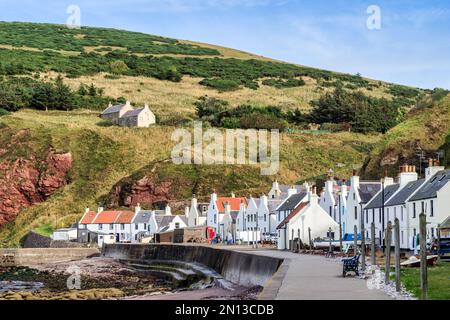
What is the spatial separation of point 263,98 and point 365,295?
15642 cm

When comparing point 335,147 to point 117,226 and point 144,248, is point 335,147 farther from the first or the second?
point 144,248

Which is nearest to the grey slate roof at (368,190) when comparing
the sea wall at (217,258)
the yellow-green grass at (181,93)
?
the sea wall at (217,258)

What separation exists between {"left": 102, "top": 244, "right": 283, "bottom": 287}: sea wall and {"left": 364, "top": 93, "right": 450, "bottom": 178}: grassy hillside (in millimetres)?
24053

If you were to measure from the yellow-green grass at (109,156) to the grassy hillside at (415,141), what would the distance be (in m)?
20.8

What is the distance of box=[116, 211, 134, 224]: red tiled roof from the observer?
10056 centimetres

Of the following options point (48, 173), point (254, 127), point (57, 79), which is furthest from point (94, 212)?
point (57, 79)

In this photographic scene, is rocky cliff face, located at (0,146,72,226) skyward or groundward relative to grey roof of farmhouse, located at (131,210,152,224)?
skyward

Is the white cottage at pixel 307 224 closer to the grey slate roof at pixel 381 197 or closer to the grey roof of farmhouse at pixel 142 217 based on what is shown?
the grey slate roof at pixel 381 197

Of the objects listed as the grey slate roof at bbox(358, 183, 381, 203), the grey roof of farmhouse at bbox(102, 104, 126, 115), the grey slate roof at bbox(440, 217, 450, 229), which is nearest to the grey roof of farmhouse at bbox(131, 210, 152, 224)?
the grey slate roof at bbox(358, 183, 381, 203)

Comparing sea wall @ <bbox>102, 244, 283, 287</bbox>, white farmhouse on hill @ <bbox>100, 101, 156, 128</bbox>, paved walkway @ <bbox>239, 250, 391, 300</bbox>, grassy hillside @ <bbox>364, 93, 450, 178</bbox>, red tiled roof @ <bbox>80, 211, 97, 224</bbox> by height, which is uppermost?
white farmhouse on hill @ <bbox>100, 101, 156, 128</bbox>

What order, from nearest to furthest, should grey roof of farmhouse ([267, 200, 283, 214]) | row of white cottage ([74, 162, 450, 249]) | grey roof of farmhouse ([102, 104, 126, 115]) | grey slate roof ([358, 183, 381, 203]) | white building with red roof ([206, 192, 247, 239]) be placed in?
row of white cottage ([74, 162, 450, 249]), grey slate roof ([358, 183, 381, 203]), grey roof of farmhouse ([267, 200, 283, 214]), white building with red roof ([206, 192, 247, 239]), grey roof of farmhouse ([102, 104, 126, 115])

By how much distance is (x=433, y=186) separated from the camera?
47844 mm

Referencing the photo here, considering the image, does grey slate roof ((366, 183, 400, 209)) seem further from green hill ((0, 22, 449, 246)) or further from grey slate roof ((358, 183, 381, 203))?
green hill ((0, 22, 449, 246))
